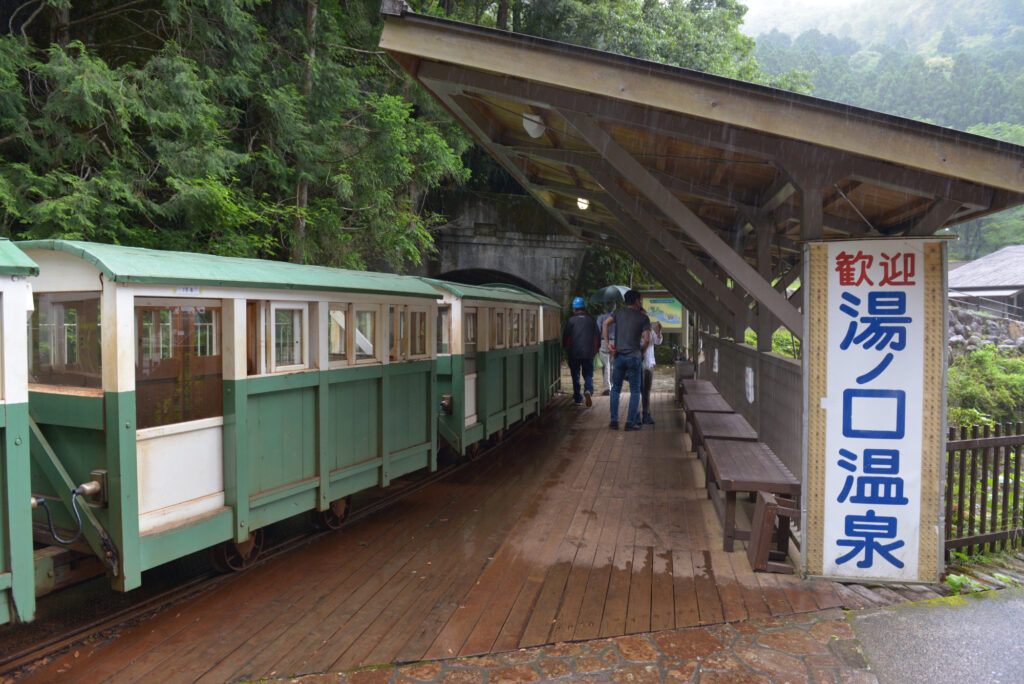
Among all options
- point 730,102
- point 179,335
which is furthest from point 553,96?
point 179,335

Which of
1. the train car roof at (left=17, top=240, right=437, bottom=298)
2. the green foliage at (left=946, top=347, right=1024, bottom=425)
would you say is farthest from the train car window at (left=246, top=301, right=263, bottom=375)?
the green foliage at (left=946, top=347, right=1024, bottom=425)

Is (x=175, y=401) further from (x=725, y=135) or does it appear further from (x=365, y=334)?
(x=725, y=135)

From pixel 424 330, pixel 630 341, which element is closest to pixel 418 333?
pixel 424 330

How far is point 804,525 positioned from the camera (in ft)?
14.8

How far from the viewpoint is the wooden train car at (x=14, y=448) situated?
3107mm

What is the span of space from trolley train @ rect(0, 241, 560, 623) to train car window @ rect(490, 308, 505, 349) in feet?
9.22

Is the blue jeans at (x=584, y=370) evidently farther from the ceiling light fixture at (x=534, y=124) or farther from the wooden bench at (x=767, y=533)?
the wooden bench at (x=767, y=533)

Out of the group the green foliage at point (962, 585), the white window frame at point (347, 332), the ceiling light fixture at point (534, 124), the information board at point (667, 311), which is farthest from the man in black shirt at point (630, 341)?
the information board at point (667, 311)

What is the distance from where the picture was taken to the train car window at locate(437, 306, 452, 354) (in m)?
7.55

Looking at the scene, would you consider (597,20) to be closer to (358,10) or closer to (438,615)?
(358,10)

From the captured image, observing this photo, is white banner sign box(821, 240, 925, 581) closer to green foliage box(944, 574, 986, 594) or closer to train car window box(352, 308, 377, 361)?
green foliage box(944, 574, 986, 594)


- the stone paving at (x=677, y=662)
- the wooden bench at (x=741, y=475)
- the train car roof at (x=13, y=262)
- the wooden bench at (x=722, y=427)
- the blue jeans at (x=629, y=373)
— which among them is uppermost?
the train car roof at (x=13, y=262)

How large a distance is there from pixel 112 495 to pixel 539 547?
9.27 ft

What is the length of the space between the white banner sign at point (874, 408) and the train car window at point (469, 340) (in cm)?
420
